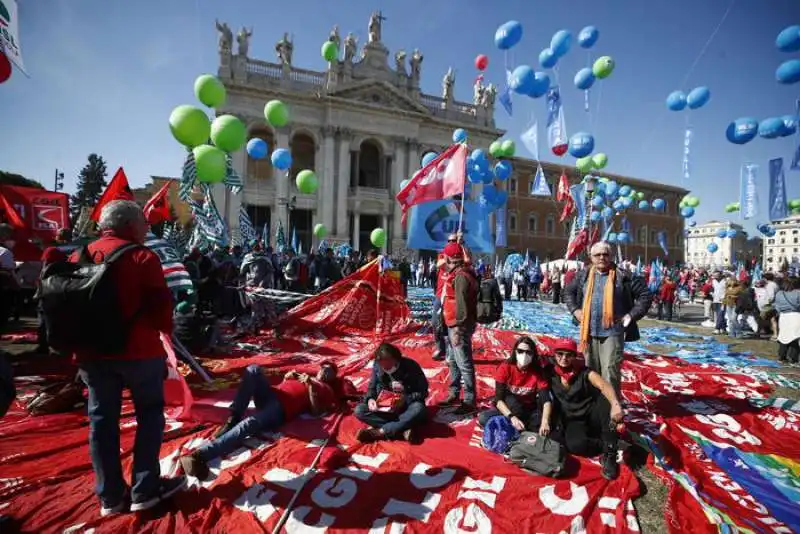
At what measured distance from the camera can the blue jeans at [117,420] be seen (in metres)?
2.46

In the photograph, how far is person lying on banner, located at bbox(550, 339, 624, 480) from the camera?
11.7 ft

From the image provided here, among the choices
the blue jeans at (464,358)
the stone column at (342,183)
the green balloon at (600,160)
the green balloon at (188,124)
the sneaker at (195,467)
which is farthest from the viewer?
the stone column at (342,183)

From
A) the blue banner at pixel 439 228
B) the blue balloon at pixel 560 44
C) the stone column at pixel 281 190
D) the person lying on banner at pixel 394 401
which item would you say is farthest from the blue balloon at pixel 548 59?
the stone column at pixel 281 190

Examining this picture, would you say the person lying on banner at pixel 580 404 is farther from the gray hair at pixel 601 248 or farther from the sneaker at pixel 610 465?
the gray hair at pixel 601 248

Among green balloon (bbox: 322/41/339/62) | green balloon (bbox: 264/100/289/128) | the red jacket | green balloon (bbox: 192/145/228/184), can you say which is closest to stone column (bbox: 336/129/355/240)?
green balloon (bbox: 322/41/339/62)

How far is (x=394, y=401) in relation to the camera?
4.21 meters

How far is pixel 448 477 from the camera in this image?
324cm

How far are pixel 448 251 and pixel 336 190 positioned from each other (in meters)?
28.3

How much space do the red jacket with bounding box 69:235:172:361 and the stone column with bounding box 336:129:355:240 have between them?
30.0 metres

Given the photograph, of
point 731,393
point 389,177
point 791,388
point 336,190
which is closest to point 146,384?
point 731,393

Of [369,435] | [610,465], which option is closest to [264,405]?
[369,435]

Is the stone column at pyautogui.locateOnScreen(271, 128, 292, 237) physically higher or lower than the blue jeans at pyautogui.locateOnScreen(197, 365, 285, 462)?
higher

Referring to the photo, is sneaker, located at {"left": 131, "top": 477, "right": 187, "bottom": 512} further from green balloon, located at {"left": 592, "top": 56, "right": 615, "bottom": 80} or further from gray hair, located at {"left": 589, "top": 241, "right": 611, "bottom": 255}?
green balloon, located at {"left": 592, "top": 56, "right": 615, "bottom": 80}

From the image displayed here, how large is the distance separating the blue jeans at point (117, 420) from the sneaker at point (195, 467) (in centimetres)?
32
